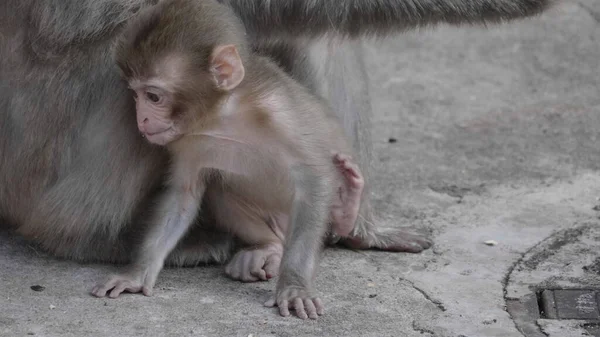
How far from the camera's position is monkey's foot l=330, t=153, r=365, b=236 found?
14.8 ft

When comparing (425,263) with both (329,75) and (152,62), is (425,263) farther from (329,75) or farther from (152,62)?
(152,62)

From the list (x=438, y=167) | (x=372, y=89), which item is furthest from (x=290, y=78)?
(x=372, y=89)

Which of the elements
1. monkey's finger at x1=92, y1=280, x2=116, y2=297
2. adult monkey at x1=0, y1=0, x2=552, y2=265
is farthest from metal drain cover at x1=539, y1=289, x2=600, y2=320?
monkey's finger at x1=92, y1=280, x2=116, y2=297

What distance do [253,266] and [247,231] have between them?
0.23 m

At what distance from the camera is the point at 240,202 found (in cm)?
471

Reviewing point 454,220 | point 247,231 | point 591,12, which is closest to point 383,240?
point 454,220

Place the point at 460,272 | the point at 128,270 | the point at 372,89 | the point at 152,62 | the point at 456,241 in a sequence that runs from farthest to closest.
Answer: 1. the point at 372,89
2. the point at 456,241
3. the point at 460,272
4. the point at 128,270
5. the point at 152,62

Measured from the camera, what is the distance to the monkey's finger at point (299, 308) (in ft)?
13.6

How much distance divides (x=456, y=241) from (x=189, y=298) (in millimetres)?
1200

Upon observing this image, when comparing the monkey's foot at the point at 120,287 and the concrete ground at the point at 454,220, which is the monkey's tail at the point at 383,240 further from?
the monkey's foot at the point at 120,287

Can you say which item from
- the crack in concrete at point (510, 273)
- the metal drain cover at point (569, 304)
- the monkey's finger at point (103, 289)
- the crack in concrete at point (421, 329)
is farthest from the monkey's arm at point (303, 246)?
the metal drain cover at point (569, 304)

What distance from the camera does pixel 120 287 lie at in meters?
4.34

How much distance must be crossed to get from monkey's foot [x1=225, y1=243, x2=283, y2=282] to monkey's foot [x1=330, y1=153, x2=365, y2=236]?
0.25m

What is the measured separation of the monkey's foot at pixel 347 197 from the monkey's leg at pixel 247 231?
0.78 ft
